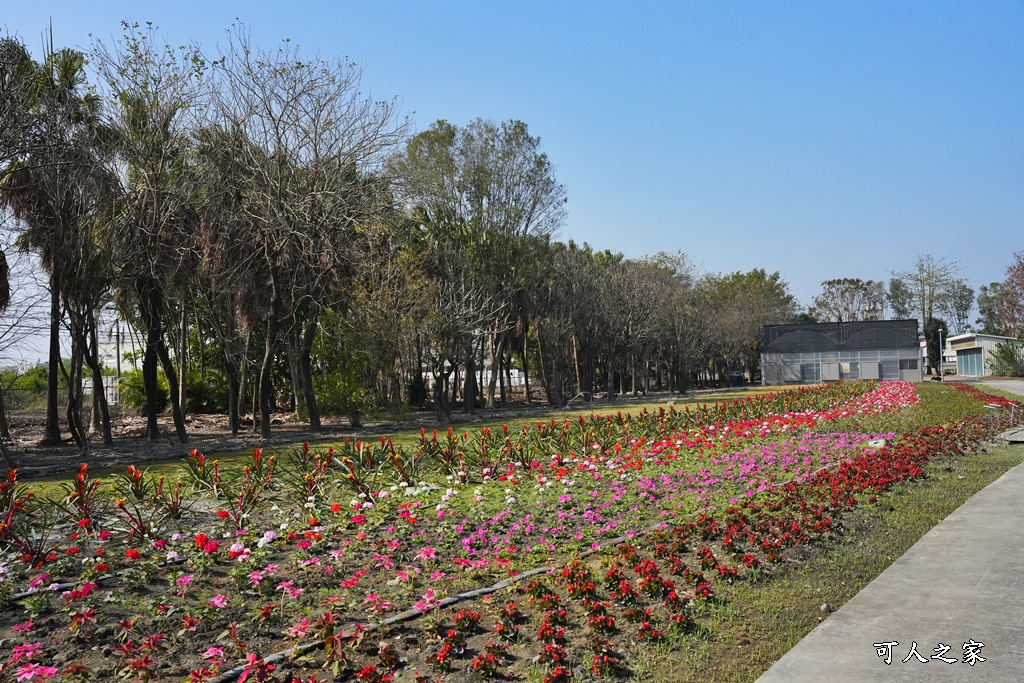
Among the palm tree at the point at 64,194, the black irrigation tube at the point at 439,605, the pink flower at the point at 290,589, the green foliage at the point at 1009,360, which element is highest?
the palm tree at the point at 64,194

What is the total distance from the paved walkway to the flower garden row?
818mm

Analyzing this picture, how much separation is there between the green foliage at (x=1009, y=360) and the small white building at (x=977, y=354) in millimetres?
479

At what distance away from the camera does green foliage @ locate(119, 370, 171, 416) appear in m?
27.0

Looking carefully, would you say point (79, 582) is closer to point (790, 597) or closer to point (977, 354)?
point (790, 597)

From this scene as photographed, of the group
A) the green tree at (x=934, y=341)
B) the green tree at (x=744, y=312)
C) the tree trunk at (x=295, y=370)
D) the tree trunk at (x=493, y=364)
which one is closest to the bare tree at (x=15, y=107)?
the tree trunk at (x=295, y=370)

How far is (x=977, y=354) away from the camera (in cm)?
6294

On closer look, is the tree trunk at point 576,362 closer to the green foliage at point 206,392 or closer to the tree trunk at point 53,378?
the green foliage at point 206,392

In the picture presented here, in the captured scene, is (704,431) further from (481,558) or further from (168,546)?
(168,546)

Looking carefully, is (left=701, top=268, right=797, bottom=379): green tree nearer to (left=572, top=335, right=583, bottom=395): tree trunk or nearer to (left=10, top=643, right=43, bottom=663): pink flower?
(left=572, top=335, right=583, bottom=395): tree trunk

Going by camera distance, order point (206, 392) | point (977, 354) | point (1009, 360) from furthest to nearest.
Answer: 1. point (977, 354)
2. point (1009, 360)
3. point (206, 392)

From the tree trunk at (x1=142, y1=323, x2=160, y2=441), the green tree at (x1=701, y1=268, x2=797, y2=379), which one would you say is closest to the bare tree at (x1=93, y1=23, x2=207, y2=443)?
the tree trunk at (x1=142, y1=323, x2=160, y2=441)

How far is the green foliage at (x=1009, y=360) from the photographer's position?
5150 centimetres

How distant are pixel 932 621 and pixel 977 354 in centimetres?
6697

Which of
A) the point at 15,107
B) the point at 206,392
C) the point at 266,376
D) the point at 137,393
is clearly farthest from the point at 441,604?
the point at 206,392
